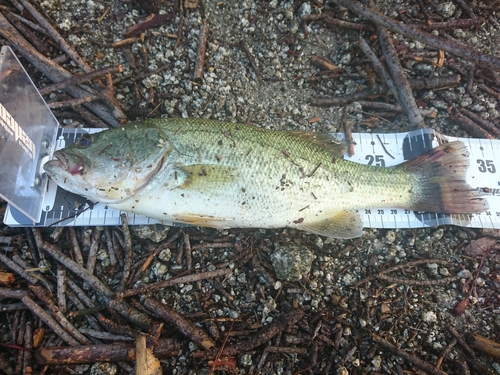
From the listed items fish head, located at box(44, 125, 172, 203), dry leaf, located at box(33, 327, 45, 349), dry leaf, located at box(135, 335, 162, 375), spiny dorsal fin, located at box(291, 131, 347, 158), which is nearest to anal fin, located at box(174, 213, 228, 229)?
fish head, located at box(44, 125, 172, 203)

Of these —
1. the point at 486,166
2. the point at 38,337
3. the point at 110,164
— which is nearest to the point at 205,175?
the point at 110,164

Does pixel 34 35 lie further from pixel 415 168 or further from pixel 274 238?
pixel 415 168

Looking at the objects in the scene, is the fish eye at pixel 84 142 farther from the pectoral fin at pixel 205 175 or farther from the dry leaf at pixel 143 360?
Result: the dry leaf at pixel 143 360

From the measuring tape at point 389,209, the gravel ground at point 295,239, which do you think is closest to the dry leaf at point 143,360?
the gravel ground at point 295,239

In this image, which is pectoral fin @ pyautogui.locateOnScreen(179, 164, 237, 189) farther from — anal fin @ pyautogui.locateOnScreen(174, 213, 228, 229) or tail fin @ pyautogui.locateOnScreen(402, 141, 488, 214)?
tail fin @ pyautogui.locateOnScreen(402, 141, 488, 214)

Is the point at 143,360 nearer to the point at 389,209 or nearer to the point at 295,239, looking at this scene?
the point at 295,239

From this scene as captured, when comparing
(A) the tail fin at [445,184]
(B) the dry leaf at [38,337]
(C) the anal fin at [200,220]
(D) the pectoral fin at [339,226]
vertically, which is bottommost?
(B) the dry leaf at [38,337]
